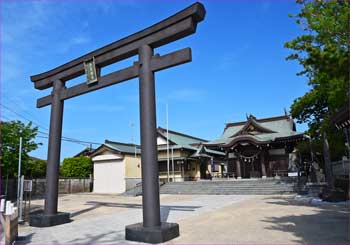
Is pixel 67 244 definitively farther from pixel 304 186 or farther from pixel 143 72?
pixel 304 186

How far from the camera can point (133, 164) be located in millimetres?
33250

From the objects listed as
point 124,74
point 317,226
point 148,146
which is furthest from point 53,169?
point 317,226

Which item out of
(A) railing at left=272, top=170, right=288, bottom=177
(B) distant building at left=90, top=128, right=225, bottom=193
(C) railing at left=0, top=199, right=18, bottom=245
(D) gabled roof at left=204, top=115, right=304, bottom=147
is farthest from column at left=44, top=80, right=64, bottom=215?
(A) railing at left=272, top=170, right=288, bottom=177

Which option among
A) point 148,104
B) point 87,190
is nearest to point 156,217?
point 148,104

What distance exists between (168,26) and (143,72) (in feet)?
4.38

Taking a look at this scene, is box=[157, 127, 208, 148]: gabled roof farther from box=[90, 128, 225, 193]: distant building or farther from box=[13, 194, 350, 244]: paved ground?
box=[13, 194, 350, 244]: paved ground

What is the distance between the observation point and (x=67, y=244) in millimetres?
6418

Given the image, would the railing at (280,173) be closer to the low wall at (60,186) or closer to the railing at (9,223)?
the low wall at (60,186)

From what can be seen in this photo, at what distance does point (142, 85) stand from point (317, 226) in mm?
5788

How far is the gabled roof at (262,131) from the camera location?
27.9 m

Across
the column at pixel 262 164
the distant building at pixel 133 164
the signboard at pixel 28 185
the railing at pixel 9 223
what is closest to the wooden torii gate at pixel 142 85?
the signboard at pixel 28 185

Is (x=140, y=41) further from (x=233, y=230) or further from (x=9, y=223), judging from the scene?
(x=233, y=230)

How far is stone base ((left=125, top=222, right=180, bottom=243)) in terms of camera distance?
6191 millimetres

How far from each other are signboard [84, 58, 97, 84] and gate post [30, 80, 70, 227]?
1497mm
